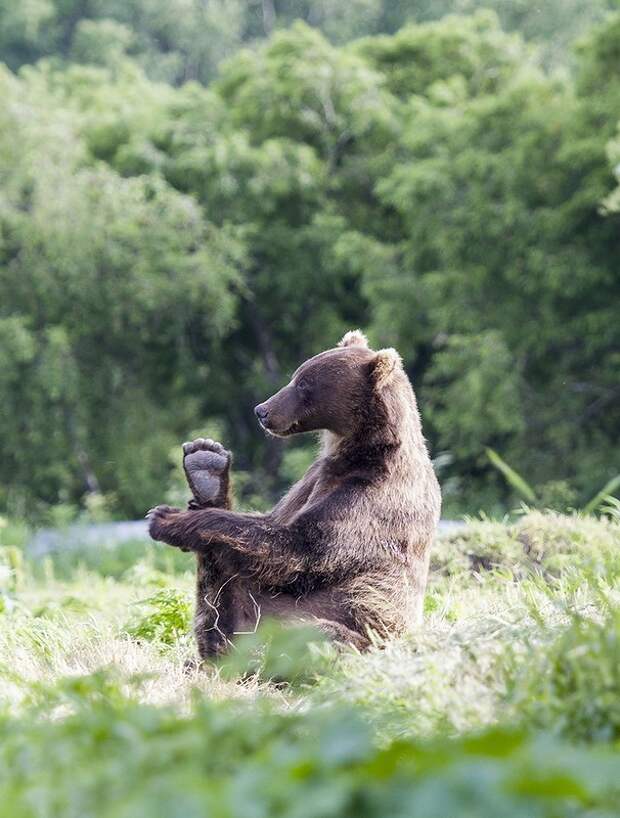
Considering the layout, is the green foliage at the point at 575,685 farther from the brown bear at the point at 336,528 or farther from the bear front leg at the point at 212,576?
the bear front leg at the point at 212,576

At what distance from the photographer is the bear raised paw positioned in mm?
5418

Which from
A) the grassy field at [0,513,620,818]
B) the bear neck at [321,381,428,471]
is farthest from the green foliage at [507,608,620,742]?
the bear neck at [321,381,428,471]

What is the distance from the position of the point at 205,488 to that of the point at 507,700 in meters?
Result: 2.28

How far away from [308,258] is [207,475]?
15389mm

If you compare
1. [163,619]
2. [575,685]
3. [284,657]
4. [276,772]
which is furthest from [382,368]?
[276,772]

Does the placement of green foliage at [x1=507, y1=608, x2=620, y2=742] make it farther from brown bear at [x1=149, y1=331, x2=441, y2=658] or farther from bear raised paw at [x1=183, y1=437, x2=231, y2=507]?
bear raised paw at [x1=183, y1=437, x2=231, y2=507]

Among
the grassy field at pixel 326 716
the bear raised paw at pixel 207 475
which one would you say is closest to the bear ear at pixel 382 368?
the bear raised paw at pixel 207 475

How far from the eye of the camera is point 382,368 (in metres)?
5.39

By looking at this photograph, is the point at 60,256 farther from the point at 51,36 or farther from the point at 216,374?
the point at 51,36

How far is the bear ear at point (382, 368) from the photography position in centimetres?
539

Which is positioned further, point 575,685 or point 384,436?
point 384,436

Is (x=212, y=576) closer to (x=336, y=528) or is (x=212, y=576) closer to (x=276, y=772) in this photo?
(x=336, y=528)

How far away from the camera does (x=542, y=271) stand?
16.6 metres

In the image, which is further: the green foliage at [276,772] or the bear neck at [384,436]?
the bear neck at [384,436]
